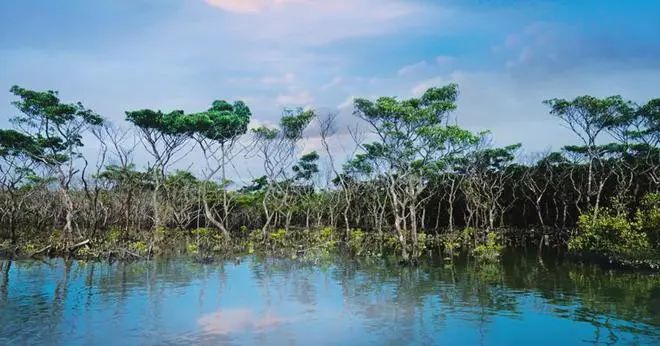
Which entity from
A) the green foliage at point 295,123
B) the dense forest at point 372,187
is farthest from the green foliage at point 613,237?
the green foliage at point 295,123

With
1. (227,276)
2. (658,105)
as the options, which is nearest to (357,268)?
(227,276)

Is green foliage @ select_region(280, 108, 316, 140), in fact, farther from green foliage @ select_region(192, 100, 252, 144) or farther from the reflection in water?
the reflection in water

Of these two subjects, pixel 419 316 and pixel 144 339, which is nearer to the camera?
pixel 144 339

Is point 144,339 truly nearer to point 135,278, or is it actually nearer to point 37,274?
point 135,278

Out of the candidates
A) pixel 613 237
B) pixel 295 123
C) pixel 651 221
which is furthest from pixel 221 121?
pixel 651 221

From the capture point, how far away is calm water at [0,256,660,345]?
1100cm

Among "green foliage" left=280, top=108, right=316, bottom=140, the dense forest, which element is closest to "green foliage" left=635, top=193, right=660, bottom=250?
the dense forest

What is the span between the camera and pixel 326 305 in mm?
→ 14352

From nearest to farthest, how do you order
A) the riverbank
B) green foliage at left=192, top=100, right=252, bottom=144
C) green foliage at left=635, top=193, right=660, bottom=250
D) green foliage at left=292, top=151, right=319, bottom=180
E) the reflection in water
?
the reflection in water < green foliage at left=635, top=193, right=660, bottom=250 < the riverbank < green foliage at left=192, top=100, right=252, bottom=144 < green foliage at left=292, top=151, right=319, bottom=180

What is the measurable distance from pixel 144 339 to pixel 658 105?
102 ft

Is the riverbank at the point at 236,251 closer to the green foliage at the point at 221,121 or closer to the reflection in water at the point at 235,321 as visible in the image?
the green foliage at the point at 221,121

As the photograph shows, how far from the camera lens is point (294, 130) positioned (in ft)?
122

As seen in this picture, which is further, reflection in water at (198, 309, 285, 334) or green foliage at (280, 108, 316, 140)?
green foliage at (280, 108, 316, 140)

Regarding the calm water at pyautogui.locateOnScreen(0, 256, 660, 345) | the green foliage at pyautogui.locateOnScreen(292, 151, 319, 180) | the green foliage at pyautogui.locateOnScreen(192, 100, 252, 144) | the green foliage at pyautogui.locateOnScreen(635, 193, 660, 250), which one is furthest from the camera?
the green foliage at pyautogui.locateOnScreen(292, 151, 319, 180)
